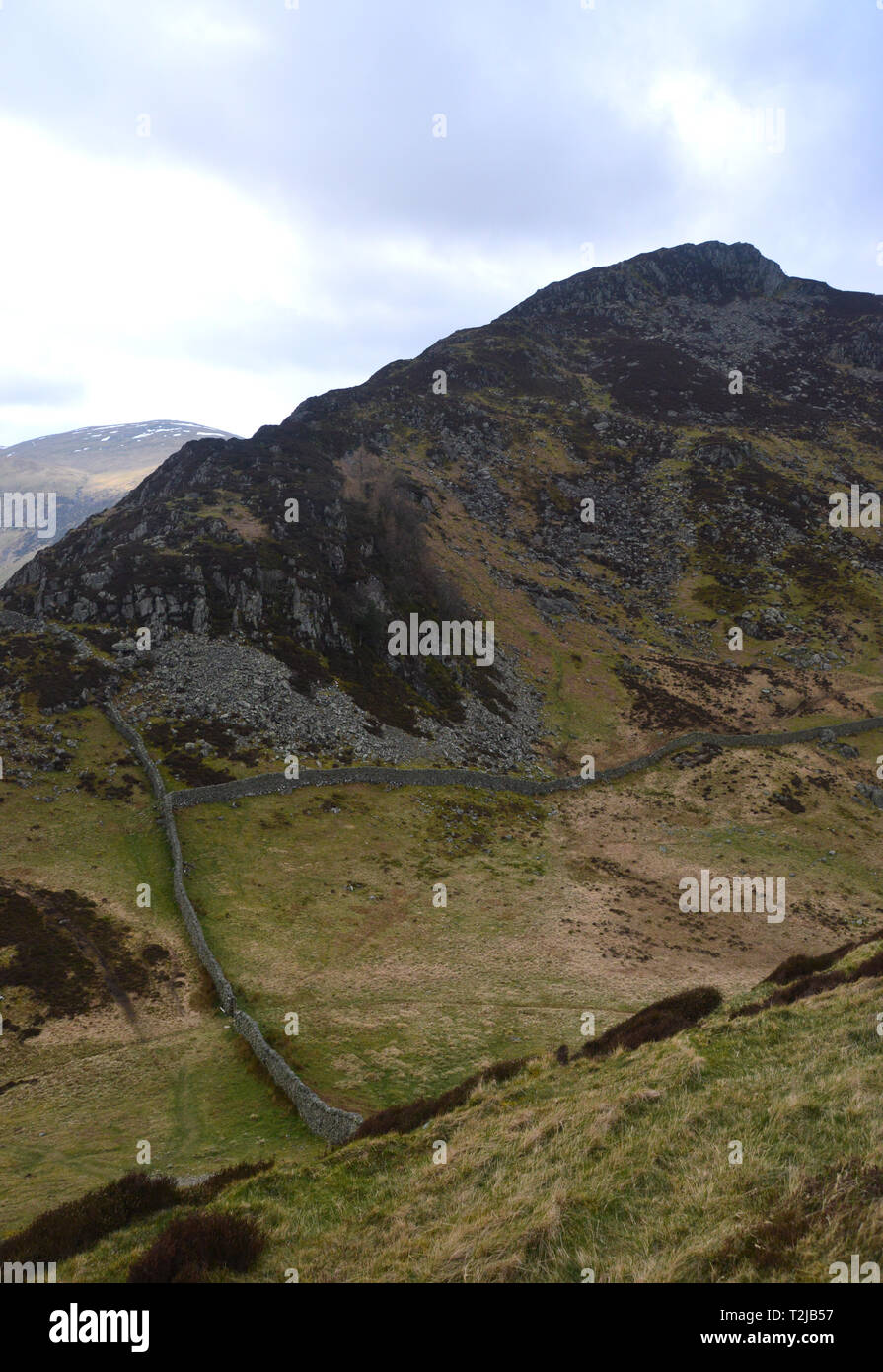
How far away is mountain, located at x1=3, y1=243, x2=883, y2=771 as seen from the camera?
61219 millimetres

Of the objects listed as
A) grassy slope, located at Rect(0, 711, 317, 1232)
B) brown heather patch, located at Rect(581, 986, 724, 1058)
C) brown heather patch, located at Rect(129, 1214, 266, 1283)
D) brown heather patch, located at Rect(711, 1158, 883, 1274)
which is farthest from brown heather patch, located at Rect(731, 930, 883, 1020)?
grassy slope, located at Rect(0, 711, 317, 1232)

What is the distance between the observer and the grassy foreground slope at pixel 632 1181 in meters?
8.32

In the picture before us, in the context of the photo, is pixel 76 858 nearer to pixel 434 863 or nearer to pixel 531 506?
pixel 434 863

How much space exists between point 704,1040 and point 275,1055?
48.7 ft

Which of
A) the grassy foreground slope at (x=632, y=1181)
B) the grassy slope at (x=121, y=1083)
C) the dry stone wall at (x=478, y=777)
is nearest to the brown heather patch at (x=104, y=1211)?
the grassy foreground slope at (x=632, y=1181)

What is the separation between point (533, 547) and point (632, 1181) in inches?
3815

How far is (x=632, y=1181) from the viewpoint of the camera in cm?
1059

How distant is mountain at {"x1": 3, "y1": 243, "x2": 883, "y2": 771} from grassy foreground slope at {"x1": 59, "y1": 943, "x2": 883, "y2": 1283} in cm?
3979

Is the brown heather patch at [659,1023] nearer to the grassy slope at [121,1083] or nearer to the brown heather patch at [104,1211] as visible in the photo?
the grassy slope at [121,1083]
